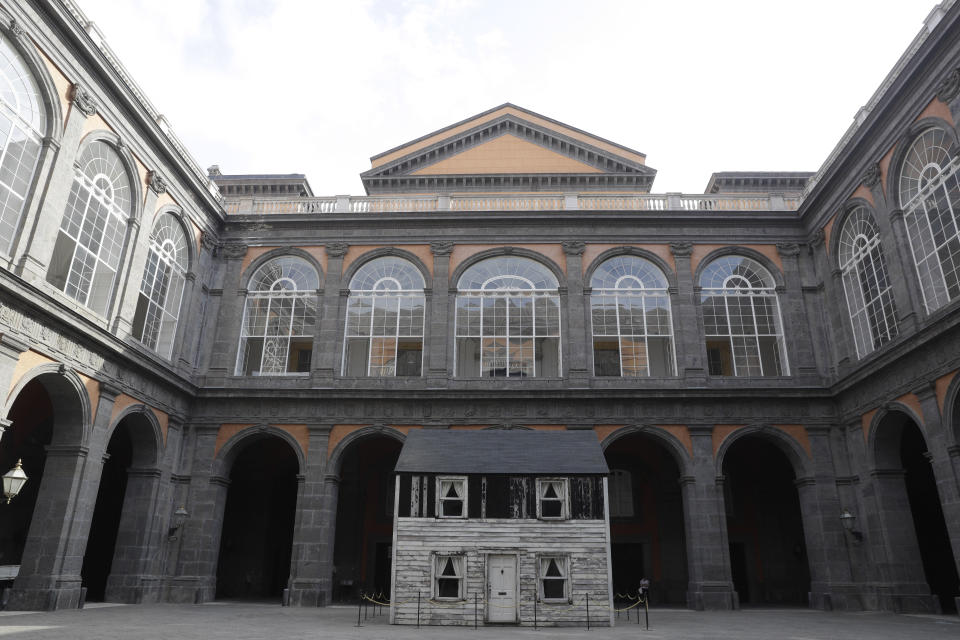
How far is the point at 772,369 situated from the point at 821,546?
6.24 m

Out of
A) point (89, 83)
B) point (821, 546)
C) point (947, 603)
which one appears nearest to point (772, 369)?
point (821, 546)

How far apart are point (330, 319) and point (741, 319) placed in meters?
15.3

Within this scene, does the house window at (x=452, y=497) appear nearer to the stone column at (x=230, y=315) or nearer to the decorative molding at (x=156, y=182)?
the stone column at (x=230, y=315)

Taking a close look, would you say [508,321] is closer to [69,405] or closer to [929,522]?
[69,405]

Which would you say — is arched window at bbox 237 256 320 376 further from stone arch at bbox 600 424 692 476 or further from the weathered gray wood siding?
stone arch at bbox 600 424 692 476

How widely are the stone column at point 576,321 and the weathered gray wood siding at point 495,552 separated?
Result: 7237mm

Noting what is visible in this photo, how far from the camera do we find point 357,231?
85.7ft

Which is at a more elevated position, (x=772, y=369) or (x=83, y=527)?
(x=772, y=369)

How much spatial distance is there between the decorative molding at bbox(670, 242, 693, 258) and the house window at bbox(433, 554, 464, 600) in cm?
1427

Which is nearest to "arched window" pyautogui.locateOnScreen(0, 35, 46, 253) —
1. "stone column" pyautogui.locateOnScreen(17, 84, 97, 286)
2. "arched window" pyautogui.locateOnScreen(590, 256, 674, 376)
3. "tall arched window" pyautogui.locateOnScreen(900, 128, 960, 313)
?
"stone column" pyautogui.locateOnScreen(17, 84, 97, 286)

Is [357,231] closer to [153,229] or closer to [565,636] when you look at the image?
[153,229]

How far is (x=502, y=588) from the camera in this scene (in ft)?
55.3

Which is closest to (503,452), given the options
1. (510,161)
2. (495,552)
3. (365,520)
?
(495,552)

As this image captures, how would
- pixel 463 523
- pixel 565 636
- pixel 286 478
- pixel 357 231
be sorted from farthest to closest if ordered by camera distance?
pixel 286 478, pixel 357 231, pixel 463 523, pixel 565 636
